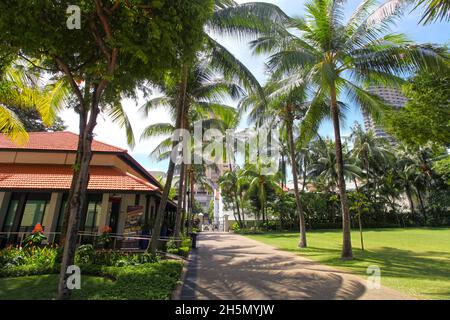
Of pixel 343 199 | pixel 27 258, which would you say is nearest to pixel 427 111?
pixel 343 199

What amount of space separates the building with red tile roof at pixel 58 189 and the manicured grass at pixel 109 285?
4473mm

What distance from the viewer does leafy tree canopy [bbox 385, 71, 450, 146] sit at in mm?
6266

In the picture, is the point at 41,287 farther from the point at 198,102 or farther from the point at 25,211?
the point at 198,102

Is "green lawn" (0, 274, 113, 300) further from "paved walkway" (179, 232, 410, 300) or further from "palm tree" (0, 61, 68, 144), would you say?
"palm tree" (0, 61, 68, 144)

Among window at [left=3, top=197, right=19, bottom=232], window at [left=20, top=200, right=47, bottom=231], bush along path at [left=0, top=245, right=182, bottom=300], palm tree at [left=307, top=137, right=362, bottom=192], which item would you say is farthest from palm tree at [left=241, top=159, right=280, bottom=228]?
bush along path at [left=0, top=245, right=182, bottom=300]

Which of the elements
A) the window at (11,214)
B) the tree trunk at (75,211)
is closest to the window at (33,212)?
the window at (11,214)

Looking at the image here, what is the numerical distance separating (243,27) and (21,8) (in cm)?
681

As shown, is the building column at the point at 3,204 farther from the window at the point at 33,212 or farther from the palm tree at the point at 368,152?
the palm tree at the point at 368,152

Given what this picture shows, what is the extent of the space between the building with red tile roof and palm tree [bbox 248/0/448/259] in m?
8.10

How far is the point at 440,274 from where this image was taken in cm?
767

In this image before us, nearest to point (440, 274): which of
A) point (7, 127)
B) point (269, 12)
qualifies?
point (269, 12)

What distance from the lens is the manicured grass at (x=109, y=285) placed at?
542cm

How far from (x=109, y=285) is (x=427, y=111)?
9000mm
